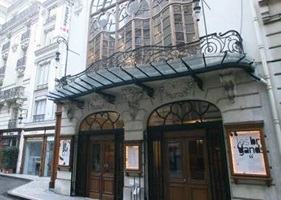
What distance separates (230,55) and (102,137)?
6.42 metres

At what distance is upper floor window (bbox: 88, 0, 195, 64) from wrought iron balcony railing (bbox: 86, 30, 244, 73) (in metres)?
0.61

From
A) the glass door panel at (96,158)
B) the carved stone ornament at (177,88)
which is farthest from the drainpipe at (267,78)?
the glass door panel at (96,158)

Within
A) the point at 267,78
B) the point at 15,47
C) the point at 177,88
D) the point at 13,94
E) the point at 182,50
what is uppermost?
the point at 15,47

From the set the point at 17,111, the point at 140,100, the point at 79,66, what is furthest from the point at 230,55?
the point at 17,111

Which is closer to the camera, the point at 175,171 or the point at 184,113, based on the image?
the point at 175,171

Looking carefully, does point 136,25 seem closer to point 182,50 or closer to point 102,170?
point 182,50

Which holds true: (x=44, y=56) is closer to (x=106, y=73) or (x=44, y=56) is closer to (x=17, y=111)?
(x=17, y=111)

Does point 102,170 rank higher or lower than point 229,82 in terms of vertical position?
lower

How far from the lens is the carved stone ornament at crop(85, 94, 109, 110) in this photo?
1025 cm

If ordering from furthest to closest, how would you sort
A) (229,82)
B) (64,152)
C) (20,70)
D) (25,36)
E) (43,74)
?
(25,36) → (20,70) → (43,74) → (64,152) → (229,82)

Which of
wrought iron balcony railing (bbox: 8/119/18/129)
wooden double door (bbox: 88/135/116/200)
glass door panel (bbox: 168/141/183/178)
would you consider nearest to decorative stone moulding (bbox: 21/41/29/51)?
wrought iron balcony railing (bbox: 8/119/18/129)

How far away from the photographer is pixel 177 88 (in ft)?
27.4

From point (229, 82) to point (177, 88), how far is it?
1.86 meters

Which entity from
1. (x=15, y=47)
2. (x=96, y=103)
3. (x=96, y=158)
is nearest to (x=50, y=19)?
(x=15, y=47)
